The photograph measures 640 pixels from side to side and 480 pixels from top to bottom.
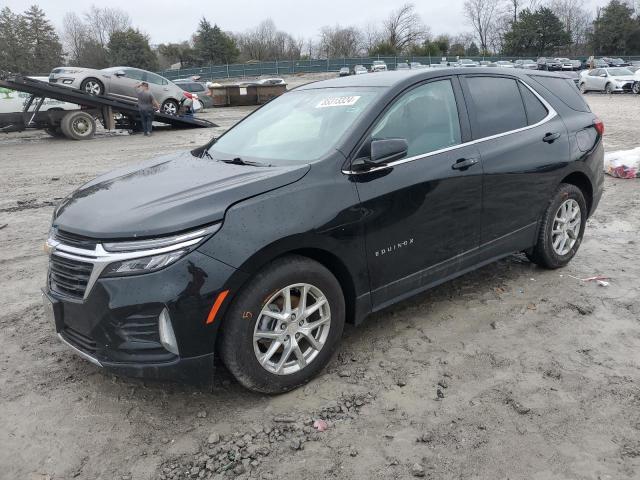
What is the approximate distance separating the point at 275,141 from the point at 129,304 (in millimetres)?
1635

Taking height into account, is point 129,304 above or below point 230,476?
above

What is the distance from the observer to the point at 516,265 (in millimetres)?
5074

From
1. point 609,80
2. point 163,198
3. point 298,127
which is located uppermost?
point 609,80

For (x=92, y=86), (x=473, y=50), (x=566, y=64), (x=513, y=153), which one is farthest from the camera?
(x=473, y=50)

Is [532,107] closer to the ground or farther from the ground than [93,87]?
closer to the ground

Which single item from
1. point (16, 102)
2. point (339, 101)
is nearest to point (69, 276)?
point (339, 101)

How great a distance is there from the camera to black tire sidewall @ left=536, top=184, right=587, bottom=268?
14.9 feet

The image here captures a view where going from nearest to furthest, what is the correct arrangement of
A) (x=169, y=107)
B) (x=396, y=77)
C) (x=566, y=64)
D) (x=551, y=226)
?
(x=396, y=77) → (x=551, y=226) → (x=169, y=107) → (x=566, y=64)

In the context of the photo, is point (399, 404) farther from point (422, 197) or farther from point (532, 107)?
point (532, 107)

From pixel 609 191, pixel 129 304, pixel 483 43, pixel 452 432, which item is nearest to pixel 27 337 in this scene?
pixel 129 304

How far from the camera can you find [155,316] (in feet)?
8.64

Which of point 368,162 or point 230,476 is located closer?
point 230,476

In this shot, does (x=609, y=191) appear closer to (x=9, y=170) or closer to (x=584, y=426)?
(x=584, y=426)

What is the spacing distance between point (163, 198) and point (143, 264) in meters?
0.45
